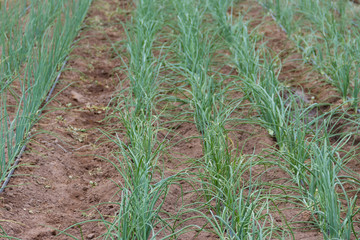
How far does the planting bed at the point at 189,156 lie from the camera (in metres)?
2.15

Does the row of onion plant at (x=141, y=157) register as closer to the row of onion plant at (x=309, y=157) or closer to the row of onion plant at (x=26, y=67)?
the row of onion plant at (x=26, y=67)

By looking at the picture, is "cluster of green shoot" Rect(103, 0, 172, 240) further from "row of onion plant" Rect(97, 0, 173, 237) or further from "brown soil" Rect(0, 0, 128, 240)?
"brown soil" Rect(0, 0, 128, 240)

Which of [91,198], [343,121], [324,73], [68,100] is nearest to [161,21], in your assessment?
[68,100]

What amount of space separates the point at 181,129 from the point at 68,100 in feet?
3.13

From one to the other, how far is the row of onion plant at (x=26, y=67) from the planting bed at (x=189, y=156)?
136 millimetres

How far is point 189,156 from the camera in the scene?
301 cm

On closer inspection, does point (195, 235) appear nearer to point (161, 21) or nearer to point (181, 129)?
point (181, 129)

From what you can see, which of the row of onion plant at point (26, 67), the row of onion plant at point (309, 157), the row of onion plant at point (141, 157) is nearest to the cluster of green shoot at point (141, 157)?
the row of onion plant at point (141, 157)

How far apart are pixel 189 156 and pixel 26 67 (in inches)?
42.6

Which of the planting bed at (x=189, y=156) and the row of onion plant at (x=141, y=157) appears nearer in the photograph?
the row of onion plant at (x=141, y=157)

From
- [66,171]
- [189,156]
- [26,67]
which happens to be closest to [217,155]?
[189,156]

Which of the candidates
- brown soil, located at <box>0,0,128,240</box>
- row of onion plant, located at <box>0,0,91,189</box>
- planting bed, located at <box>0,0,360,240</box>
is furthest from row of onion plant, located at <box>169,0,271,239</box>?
row of onion plant, located at <box>0,0,91,189</box>

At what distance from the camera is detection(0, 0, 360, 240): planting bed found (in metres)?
2.15

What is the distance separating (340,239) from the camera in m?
1.86
